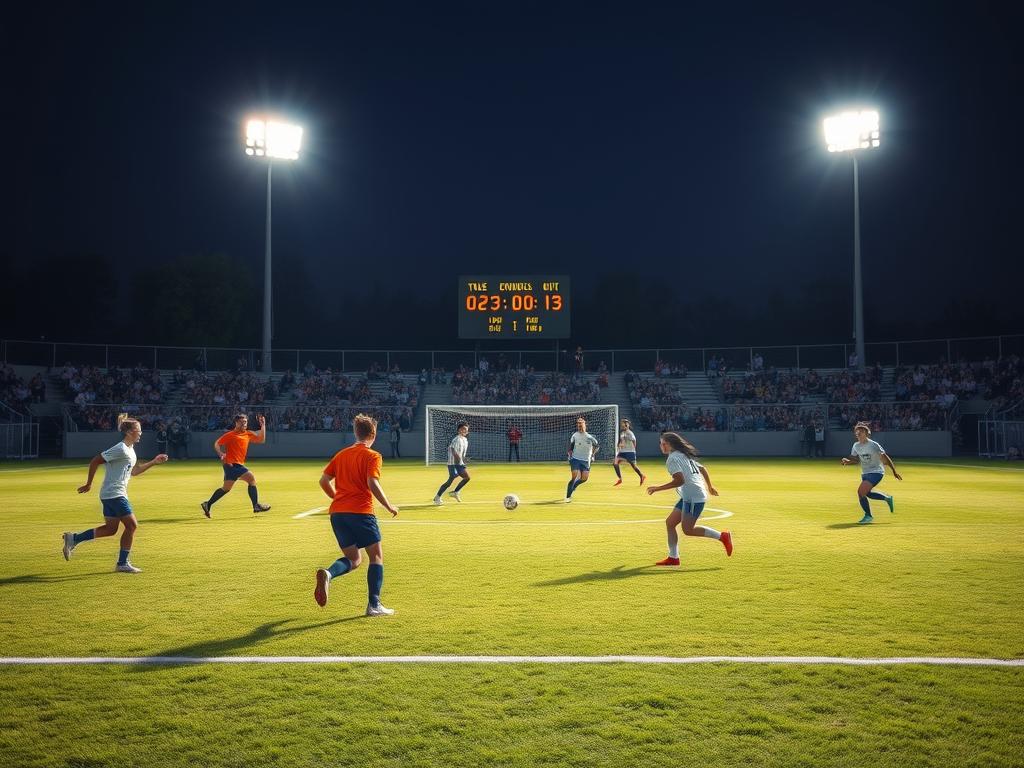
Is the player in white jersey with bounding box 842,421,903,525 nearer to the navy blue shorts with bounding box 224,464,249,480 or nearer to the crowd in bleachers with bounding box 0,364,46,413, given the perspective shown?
the navy blue shorts with bounding box 224,464,249,480

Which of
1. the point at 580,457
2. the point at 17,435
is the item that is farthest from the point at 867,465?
the point at 17,435

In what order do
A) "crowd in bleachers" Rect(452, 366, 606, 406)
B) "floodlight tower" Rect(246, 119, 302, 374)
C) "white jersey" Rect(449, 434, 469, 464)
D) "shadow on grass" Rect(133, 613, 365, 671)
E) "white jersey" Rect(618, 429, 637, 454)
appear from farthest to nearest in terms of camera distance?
"floodlight tower" Rect(246, 119, 302, 374) < "crowd in bleachers" Rect(452, 366, 606, 406) < "white jersey" Rect(618, 429, 637, 454) < "white jersey" Rect(449, 434, 469, 464) < "shadow on grass" Rect(133, 613, 365, 671)

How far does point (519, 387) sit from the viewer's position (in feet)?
176

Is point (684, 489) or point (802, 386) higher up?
point (802, 386)

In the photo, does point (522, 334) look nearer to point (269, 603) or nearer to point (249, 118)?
point (249, 118)

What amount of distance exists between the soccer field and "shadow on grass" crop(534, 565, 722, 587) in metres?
0.07

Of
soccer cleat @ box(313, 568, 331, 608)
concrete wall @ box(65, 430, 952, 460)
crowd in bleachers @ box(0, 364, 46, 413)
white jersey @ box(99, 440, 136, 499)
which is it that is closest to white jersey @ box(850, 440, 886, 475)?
soccer cleat @ box(313, 568, 331, 608)

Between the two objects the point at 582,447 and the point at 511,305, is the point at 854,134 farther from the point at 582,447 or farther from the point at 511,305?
the point at 582,447

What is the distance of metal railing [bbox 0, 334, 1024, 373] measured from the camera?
4866 cm

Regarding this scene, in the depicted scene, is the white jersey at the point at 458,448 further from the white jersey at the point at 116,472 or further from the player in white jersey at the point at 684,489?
the white jersey at the point at 116,472

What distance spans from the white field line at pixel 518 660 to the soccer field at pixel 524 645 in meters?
0.09

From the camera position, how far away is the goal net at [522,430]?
152ft

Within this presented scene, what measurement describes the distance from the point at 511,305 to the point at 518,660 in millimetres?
41803

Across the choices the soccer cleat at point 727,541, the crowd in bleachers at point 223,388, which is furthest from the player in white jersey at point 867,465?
the crowd in bleachers at point 223,388
